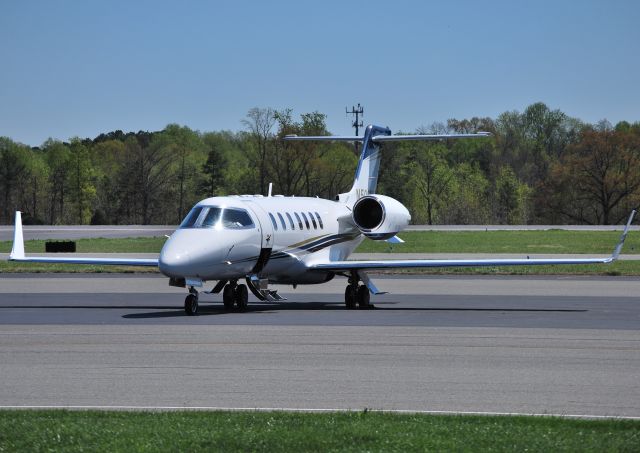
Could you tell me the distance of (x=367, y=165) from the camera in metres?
33.2

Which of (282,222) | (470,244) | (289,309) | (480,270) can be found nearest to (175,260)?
(289,309)

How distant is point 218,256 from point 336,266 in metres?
4.24

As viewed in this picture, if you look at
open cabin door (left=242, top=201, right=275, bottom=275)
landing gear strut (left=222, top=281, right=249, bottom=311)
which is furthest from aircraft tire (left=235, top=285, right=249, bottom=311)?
open cabin door (left=242, top=201, right=275, bottom=275)

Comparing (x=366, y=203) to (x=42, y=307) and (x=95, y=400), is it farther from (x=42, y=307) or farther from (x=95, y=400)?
(x=95, y=400)

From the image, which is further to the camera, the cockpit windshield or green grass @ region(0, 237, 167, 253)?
green grass @ region(0, 237, 167, 253)

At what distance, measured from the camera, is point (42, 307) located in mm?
25547

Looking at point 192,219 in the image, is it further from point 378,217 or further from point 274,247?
point 378,217

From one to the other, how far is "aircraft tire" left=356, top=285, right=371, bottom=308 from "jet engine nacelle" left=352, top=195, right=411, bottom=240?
270 cm

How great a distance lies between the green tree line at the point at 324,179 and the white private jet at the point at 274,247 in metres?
71.2

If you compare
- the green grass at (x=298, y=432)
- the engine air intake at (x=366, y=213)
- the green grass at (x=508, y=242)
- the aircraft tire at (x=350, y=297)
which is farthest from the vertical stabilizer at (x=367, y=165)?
the green grass at (x=508, y=242)

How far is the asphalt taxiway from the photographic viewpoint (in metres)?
12.6

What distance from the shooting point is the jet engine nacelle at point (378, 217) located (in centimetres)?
2927

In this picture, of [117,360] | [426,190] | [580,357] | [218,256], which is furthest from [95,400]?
[426,190]

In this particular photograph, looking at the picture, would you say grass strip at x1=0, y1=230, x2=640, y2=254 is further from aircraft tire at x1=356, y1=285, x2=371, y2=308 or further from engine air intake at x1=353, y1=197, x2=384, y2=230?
aircraft tire at x1=356, y1=285, x2=371, y2=308
